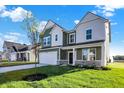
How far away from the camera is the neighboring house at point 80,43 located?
15922 mm

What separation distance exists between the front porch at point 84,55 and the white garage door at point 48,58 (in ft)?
2.41

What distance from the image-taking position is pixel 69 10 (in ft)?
41.0

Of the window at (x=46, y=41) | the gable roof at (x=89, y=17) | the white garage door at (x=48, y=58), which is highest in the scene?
the gable roof at (x=89, y=17)

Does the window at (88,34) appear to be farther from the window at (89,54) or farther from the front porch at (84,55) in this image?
the window at (89,54)

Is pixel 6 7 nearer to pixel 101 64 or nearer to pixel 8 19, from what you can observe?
pixel 8 19

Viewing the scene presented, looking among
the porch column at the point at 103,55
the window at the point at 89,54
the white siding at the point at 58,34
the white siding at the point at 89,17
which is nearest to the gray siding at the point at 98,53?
the window at the point at 89,54

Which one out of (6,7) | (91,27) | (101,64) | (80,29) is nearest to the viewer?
(6,7)

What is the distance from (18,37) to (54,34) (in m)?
7.42

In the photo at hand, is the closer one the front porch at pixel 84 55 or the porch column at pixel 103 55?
the porch column at pixel 103 55

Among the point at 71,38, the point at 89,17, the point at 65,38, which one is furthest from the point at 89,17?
the point at 65,38

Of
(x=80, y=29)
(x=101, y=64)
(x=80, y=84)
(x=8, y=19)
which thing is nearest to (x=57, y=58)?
(x=80, y=29)

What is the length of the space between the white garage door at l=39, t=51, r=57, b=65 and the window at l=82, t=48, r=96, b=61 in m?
3.66

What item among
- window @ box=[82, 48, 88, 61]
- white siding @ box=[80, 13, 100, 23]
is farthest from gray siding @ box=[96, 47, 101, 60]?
white siding @ box=[80, 13, 100, 23]
